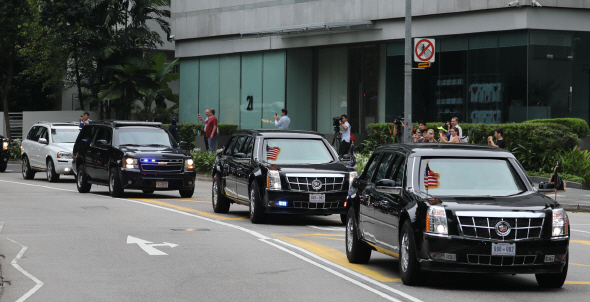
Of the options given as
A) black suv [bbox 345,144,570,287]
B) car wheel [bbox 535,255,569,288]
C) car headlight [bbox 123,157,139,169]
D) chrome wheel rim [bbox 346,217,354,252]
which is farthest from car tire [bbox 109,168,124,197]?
car wheel [bbox 535,255,569,288]

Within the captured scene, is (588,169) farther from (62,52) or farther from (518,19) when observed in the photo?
(62,52)

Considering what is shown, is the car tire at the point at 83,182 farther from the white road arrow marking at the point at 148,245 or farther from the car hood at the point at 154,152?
the white road arrow marking at the point at 148,245

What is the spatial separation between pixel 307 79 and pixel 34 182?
51.0 ft

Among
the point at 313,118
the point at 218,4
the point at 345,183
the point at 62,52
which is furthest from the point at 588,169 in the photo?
the point at 62,52

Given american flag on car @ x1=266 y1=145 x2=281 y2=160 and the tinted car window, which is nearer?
the tinted car window

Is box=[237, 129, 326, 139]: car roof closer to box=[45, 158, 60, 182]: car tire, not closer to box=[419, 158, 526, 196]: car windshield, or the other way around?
box=[419, 158, 526, 196]: car windshield

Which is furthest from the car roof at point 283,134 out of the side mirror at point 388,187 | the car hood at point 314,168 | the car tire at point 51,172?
the car tire at point 51,172

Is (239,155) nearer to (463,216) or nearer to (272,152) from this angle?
(272,152)

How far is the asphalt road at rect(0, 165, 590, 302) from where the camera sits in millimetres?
9055

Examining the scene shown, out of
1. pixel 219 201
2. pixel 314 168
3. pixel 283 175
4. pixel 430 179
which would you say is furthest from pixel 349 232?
pixel 219 201

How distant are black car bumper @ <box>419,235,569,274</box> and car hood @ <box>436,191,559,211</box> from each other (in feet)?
1.10

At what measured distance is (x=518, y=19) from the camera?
2964cm

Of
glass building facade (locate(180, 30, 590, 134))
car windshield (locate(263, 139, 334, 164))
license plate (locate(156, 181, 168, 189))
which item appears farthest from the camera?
glass building facade (locate(180, 30, 590, 134))

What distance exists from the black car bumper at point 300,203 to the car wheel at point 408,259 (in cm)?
594
